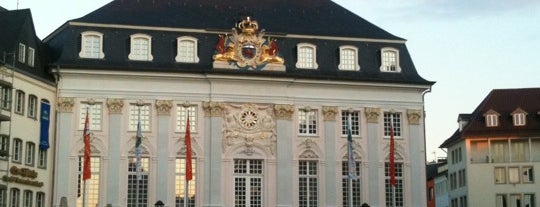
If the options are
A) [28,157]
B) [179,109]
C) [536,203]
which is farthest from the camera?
[536,203]

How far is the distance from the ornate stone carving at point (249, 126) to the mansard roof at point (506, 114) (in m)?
26.3

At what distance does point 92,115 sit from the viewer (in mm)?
60938

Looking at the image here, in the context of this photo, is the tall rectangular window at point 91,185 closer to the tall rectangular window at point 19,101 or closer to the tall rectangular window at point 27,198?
the tall rectangular window at point 27,198

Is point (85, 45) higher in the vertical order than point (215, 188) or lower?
higher

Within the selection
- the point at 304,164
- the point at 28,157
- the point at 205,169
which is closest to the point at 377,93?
A: the point at 304,164

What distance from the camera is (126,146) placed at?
60.8 metres

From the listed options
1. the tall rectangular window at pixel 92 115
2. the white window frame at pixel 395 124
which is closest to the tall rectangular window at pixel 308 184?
the white window frame at pixel 395 124

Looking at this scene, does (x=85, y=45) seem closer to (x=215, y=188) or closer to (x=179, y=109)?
(x=179, y=109)

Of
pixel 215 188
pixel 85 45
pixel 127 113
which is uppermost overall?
pixel 85 45

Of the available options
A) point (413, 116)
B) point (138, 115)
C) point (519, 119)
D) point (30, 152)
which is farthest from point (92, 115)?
point (519, 119)

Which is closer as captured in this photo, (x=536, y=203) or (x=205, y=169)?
(x=205, y=169)

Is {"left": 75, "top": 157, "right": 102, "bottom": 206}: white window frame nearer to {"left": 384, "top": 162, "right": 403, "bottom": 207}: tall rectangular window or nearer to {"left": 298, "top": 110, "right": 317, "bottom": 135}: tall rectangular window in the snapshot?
{"left": 298, "top": 110, "right": 317, "bottom": 135}: tall rectangular window

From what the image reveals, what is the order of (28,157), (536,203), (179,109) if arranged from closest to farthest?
(28,157) → (179,109) → (536,203)

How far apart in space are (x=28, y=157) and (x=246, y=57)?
14838 millimetres
